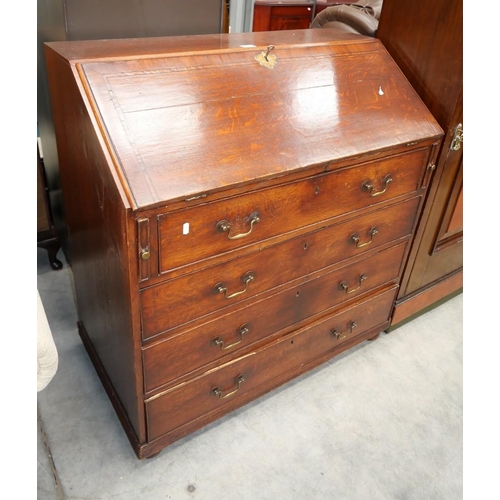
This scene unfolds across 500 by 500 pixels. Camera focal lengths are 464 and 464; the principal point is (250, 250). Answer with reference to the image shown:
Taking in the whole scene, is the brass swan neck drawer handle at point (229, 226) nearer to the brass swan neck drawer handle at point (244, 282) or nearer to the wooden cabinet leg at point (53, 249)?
the brass swan neck drawer handle at point (244, 282)

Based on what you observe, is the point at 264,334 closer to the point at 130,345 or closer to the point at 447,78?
the point at 130,345

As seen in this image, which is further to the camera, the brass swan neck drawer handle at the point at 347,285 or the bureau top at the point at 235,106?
the brass swan neck drawer handle at the point at 347,285

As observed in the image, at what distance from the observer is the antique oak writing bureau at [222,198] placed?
1170 mm

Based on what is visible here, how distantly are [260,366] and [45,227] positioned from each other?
4.46 ft

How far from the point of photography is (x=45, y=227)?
2355 millimetres

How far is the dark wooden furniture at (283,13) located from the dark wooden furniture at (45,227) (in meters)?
3.04

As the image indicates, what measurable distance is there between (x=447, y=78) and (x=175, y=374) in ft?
4.45

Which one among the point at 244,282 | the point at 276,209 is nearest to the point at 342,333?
the point at 244,282

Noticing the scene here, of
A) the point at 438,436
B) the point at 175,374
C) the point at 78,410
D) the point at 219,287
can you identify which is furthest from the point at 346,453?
the point at 78,410

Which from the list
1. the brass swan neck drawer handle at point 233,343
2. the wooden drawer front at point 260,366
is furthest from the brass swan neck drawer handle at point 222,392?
the brass swan neck drawer handle at point 233,343

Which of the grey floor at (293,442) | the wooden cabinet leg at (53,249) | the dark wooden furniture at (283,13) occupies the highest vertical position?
the dark wooden furniture at (283,13)

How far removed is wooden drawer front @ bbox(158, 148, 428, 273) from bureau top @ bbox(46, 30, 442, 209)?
0.07 metres

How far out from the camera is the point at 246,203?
1.27 metres

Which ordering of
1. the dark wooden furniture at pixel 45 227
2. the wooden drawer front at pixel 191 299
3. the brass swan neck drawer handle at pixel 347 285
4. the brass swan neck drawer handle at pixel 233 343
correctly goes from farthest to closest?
1. the dark wooden furniture at pixel 45 227
2. the brass swan neck drawer handle at pixel 347 285
3. the brass swan neck drawer handle at pixel 233 343
4. the wooden drawer front at pixel 191 299
